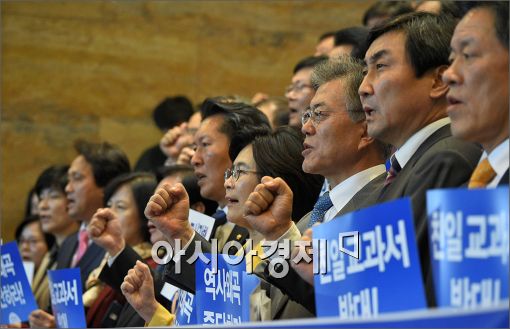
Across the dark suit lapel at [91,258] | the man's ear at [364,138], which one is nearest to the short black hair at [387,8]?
the dark suit lapel at [91,258]

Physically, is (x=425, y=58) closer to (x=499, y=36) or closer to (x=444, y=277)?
(x=499, y=36)

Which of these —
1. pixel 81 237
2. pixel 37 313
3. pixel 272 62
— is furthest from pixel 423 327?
pixel 272 62

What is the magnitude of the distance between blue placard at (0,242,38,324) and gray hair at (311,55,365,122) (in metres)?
1.97

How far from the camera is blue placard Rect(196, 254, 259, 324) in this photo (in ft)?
13.5

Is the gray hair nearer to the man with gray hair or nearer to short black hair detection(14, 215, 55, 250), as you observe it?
the man with gray hair

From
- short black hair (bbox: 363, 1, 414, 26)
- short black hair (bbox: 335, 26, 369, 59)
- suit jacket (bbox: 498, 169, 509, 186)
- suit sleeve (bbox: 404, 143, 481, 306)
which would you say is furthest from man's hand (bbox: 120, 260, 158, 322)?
short black hair (bbox: 363, 1, 414, 26)

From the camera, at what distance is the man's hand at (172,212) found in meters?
4.94

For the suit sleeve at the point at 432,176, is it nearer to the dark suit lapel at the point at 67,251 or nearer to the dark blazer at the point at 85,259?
the dark blazer at the point at 85,259

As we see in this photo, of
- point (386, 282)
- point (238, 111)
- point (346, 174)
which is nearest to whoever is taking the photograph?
point (386, 282)

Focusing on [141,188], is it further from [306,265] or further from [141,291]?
[306,265]

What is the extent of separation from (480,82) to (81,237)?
4.99 m

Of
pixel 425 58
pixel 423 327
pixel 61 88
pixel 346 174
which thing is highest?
pixel 61 88

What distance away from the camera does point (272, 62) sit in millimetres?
10023

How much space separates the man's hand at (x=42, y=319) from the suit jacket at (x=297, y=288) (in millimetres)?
2266
